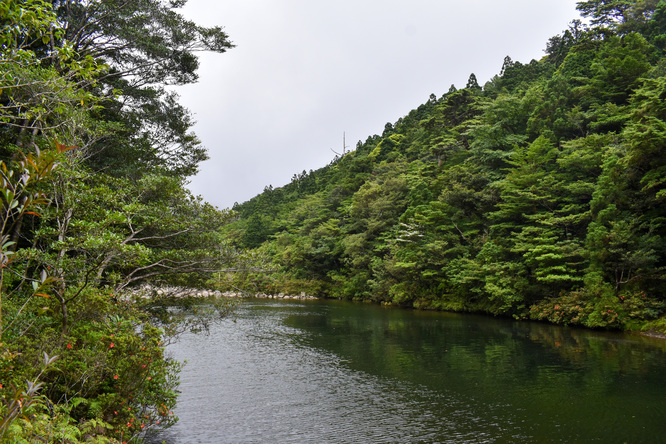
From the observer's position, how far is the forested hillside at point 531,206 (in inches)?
732

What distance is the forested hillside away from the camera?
18.6 meters

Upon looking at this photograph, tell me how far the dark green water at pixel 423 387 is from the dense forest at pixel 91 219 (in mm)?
2292

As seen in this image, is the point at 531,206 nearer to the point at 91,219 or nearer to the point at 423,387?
the point at 423,387

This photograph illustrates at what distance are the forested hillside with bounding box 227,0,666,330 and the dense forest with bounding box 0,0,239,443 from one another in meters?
3.03

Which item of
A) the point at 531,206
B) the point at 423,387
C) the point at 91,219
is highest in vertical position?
the point at 531,206

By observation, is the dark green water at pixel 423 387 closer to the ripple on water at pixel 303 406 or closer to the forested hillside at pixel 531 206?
the ripple on water at pixel 303 406

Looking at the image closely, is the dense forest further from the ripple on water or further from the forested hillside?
the forested hillside

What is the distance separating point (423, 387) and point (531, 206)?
57.2 feet

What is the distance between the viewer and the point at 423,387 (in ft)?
38.6

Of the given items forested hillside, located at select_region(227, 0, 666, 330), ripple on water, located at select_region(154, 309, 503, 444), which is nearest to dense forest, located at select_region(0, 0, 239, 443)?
A: ripple on water, located at select_region(154, 309, 503, 444)

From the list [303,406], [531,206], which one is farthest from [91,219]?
[531,206]

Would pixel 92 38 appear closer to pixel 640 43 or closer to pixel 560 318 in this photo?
pixel 560 318

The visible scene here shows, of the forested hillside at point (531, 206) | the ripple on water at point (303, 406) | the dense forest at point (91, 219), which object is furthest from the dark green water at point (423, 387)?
the forested hillside at point (531, 206)

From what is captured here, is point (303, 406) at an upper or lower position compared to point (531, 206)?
lower
